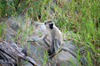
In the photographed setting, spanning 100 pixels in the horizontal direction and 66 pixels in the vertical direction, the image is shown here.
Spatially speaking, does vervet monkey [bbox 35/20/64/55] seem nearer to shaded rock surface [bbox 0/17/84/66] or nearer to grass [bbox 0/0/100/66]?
shaded rock surface [bbox 0/17/84/66]

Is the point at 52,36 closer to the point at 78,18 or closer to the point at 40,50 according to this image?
the point at 40,50

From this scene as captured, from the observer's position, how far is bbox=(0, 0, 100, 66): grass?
158 inches

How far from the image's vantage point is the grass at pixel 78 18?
158 inches

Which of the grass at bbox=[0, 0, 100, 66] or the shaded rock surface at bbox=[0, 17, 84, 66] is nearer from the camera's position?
the shaded rock surface at bbox=[0, 17, 84, 66]

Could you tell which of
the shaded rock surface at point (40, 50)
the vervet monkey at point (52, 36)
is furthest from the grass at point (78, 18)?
the vervet monkey at point (52, 36)

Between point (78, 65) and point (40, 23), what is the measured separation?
220 cm

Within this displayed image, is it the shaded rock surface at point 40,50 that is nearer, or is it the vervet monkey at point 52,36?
the shaded rock surface at point 40,50

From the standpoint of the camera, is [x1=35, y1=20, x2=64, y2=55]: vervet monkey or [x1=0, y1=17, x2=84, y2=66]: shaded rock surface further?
[x1=35, y1=20, x2=64, y2=55]: vervet monkey

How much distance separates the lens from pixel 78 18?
5.50 m

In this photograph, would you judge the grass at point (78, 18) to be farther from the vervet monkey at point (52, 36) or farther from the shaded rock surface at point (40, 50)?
the vervet monkey at point (52, 36)

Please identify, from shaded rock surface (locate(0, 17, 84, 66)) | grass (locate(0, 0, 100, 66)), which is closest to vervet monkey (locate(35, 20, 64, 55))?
shaded rock surface (locate(0, 17, 84, 66))

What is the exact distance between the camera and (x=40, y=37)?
4508 mm

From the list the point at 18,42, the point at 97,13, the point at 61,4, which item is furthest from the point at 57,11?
the point at 18,42

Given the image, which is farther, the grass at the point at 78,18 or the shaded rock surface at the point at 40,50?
the grass at the point at 78,18
